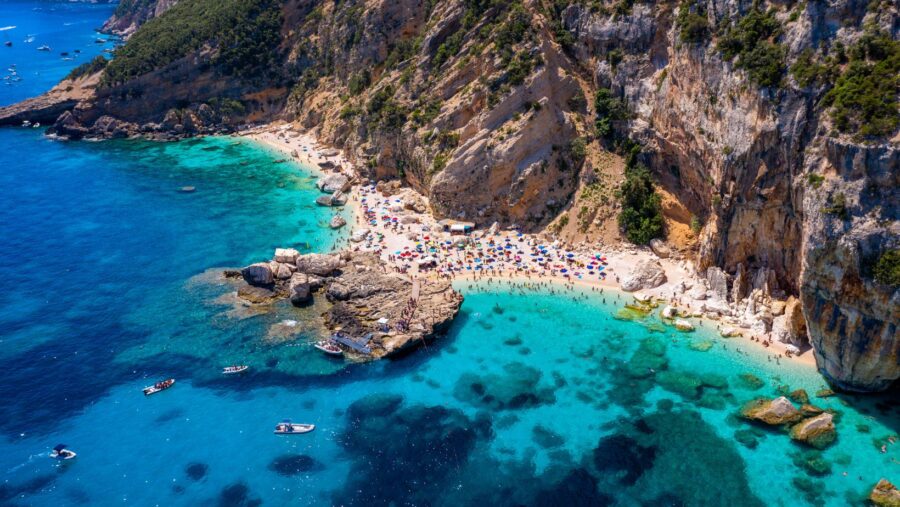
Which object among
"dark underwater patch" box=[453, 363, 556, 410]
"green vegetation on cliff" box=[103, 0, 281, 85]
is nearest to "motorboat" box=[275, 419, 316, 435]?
"dark underwater patch" box=[453, 363, 556, 410]

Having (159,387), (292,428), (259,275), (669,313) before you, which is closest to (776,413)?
(669,313)

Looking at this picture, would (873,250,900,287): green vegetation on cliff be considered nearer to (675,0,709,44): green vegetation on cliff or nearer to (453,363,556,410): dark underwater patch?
(453,363,556,410): dark underwater patch

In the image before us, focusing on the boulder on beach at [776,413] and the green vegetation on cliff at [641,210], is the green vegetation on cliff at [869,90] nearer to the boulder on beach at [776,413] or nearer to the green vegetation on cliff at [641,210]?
the boulder on beach at [776,413]

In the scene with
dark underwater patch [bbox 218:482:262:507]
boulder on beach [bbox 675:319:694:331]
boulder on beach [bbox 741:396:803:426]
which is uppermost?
boulder on beach [bbox 675:319:694:331]

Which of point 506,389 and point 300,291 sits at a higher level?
point 300,291

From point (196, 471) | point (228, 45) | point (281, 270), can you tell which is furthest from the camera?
point (228, 45)

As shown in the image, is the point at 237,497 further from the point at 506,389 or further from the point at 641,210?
the point at 641,210

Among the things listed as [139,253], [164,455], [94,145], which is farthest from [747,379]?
[94,145]
